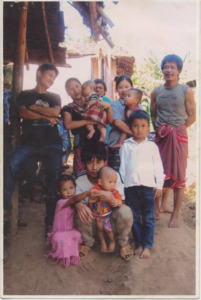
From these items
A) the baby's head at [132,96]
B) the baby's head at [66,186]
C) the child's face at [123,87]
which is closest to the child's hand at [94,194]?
the baby's head at [66,186]

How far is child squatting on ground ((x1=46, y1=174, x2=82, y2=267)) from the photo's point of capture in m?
2.35

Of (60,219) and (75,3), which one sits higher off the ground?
(75,3)

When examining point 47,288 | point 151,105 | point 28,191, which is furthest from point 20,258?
point 151,105

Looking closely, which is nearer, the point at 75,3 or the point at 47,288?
the point at 47,288

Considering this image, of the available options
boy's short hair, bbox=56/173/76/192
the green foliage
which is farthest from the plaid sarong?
the green foliage

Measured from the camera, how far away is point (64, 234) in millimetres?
2365

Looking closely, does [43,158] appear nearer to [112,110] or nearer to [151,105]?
[112,110]

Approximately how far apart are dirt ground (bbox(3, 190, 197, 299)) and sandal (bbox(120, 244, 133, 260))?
48 millimetres

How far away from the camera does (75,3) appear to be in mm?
2828

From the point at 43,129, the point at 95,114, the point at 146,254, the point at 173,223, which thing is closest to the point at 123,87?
the point at 95,114

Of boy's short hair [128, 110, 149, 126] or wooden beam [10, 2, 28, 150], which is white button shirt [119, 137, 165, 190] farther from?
wooden beam [10, 2, 28, 150]

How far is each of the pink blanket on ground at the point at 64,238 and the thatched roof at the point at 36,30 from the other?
6.37 ft

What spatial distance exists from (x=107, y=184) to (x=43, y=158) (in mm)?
825

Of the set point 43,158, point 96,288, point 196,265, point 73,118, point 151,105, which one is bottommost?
point 96,288
